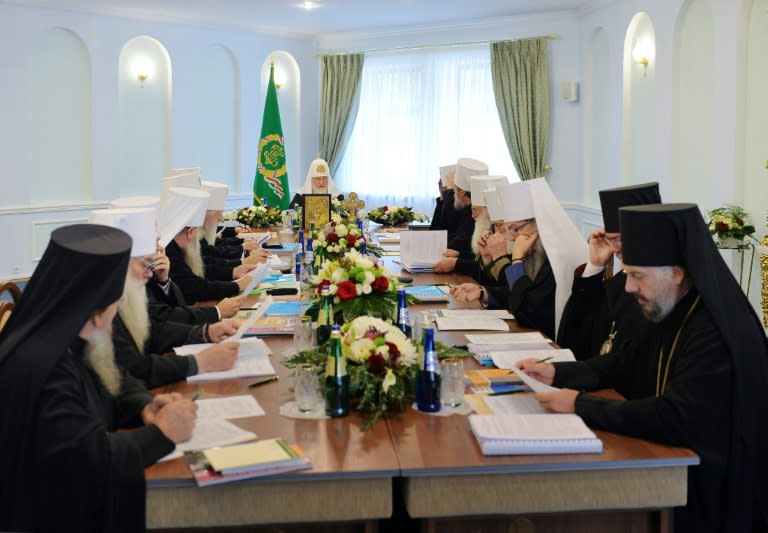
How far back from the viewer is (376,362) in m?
2.58

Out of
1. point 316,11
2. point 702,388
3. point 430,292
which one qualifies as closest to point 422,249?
point 430,292

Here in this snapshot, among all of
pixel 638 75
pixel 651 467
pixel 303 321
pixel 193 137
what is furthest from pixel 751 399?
pixel 193 137

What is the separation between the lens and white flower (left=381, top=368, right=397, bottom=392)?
99.5 inches

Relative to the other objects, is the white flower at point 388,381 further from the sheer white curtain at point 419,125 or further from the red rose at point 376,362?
the sheer white curtain at point 419,125

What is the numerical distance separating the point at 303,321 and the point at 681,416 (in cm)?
144

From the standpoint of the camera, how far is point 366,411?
2.59 metres

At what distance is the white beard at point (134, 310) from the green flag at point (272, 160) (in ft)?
28.3

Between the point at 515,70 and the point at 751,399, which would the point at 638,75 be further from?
the point at 751,399

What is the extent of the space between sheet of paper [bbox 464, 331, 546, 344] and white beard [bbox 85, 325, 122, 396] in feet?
5.22

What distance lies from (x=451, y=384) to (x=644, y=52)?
6.92 metres

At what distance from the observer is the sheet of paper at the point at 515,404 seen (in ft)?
8.56

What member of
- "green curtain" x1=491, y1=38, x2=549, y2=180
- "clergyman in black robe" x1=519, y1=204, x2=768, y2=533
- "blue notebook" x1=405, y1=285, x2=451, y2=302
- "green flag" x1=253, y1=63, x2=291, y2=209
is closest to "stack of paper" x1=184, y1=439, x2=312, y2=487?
"clergyman in black robe" x1=519, y1=204, x2=768, y2=533

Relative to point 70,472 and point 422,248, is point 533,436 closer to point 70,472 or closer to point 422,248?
point 70,472

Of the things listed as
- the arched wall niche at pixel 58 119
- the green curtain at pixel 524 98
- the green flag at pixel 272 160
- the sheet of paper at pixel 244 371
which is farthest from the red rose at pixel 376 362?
the green flag at pixel 272 160
